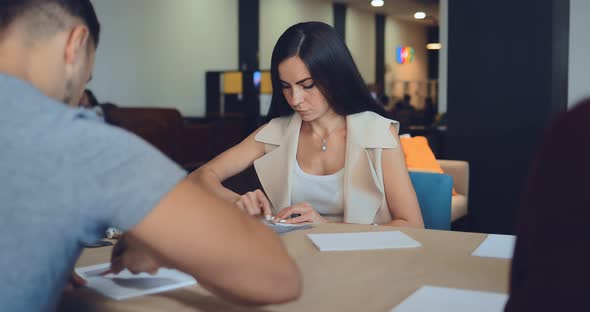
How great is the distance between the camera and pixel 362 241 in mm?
1601

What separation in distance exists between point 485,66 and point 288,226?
→ 102 inches

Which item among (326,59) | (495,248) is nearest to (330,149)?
(326,59)

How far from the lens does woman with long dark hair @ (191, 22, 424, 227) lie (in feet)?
7.48

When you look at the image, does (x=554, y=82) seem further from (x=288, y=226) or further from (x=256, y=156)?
(x=288, y=226)

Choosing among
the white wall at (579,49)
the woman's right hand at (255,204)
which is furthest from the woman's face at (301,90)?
the white wall at (579,49)

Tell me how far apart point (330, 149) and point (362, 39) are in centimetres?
1373

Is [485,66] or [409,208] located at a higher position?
[485,66]

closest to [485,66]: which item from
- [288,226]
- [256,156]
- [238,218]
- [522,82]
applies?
[522,82]

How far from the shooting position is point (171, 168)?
0.84 metres

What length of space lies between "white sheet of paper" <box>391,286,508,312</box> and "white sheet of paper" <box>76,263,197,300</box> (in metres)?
0.42

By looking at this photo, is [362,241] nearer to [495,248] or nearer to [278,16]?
[495,248]

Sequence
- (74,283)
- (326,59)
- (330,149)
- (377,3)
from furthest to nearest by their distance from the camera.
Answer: (377,3) < (330,149) < (326,59) < (74,283)

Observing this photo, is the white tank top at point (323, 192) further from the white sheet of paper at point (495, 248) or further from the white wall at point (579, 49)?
the white wall at point (579, 49)

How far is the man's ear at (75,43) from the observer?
3.10ft
